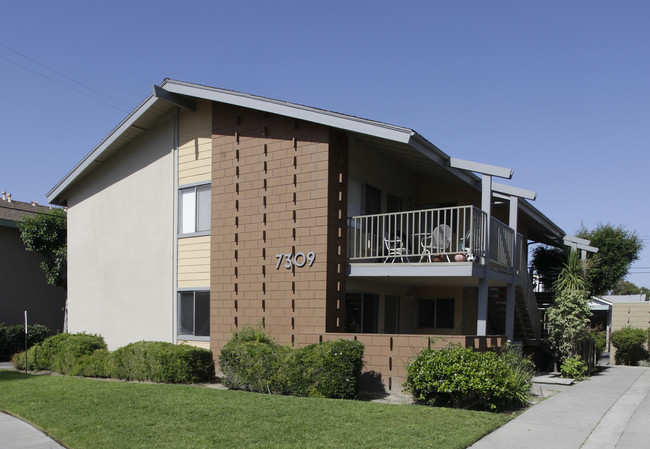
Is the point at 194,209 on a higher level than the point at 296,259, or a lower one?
higher

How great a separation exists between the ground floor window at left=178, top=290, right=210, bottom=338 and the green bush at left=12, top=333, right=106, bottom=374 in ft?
8.81

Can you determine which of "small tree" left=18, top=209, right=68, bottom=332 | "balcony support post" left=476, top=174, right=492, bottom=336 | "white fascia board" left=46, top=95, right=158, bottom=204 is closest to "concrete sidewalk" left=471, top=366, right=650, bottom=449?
"balcony support post" left=476, top=174, right=492, bottom=336

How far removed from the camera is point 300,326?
44.1ft

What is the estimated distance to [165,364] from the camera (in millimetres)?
13281

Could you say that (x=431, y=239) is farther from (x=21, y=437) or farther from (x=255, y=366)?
(x=21, y=437)

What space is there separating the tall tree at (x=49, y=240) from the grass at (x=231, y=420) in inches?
514

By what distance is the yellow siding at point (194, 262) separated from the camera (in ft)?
51.2

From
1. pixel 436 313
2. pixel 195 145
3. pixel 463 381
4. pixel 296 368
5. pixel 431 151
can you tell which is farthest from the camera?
pixel 436 313

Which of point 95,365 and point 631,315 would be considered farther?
point 631,315

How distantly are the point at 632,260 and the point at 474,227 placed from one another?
20.1m

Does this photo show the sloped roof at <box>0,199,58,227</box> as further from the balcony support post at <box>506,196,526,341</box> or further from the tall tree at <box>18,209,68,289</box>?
the balcony support post at <box>506,196,526,341</box>

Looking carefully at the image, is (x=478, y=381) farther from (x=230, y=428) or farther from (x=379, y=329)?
(x=379, y=329)

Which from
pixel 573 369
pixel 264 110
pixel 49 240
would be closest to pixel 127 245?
pixel 264 110

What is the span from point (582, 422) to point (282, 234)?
758cm
